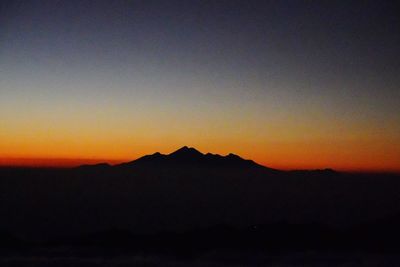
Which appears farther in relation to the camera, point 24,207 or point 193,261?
point 24,207

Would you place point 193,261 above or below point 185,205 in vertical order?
below

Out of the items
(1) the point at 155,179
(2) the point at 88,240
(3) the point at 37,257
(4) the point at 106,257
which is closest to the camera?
(3) the point at 37,257

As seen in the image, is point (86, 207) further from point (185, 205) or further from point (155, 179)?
point (155, 179)

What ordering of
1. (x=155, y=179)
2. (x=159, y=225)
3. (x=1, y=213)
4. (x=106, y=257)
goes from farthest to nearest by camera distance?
(x=155, y=179) → (x=1, y=213) → (x=159, y=225) → (x=106, y=257)

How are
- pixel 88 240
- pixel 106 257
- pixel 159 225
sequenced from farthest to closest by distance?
pixel 159 225, pixel 88 240, pixel 106 257

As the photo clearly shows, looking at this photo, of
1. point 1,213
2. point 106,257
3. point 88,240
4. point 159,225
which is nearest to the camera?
point 106,257

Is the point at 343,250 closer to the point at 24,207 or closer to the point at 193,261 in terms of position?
the point at 193,261

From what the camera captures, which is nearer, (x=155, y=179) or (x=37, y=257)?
(x=37, y=257)

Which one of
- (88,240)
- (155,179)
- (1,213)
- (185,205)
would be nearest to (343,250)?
(185,205)

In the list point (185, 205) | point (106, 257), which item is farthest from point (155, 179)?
point (106, 257)
